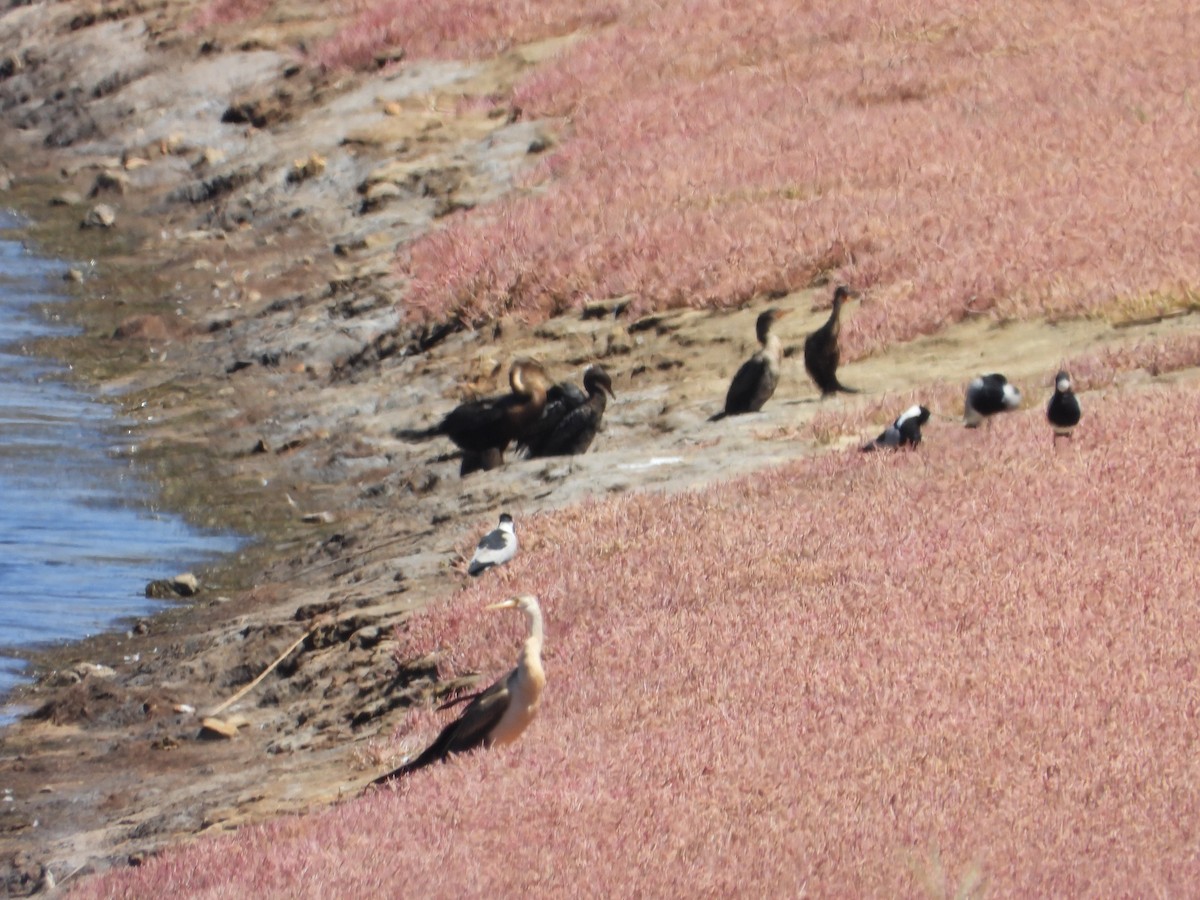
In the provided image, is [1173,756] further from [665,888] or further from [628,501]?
[628,501]

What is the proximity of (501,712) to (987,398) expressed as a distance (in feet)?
23.2

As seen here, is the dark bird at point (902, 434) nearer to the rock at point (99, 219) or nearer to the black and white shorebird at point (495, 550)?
the black and white shorebird at point (495, 550)

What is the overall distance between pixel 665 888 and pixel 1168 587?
429 cm

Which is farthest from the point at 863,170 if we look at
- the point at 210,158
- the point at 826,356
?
the point at 210,158

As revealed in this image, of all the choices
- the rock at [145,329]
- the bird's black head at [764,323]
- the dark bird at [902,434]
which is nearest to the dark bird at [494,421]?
the bird's black head at [764,323]

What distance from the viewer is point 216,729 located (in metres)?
14.0

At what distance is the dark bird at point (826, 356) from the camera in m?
18.9

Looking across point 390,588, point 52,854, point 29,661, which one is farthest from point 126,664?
point 52,854

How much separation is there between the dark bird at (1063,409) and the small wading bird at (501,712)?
19.4 ft

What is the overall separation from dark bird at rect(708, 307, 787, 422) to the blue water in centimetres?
490

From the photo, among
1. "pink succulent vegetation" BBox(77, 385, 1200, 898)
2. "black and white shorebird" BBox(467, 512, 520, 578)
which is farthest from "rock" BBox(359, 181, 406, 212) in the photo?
"pink succulent vegetation" BBox(77, 385, 1200, 898)

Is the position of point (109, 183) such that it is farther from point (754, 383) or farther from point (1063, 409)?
point (1063, 409)

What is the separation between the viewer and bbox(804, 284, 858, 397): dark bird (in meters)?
18.9

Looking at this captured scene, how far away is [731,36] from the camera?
32562 mm
